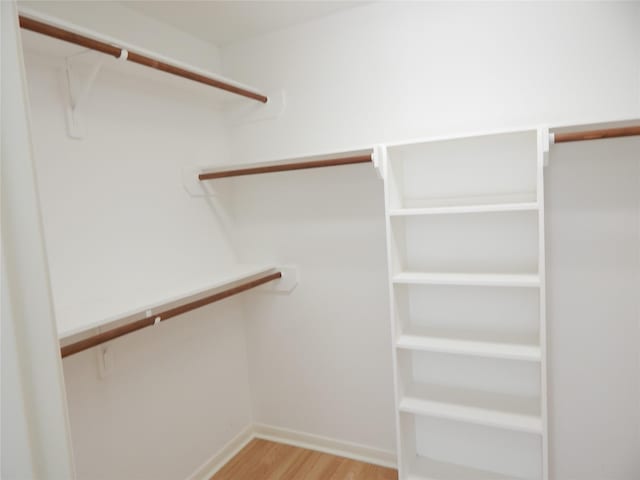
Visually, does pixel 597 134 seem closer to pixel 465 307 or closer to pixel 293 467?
pixel 465 307

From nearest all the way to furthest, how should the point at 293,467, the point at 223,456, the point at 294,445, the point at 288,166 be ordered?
the point at 288,166 → the point at 293,467 → the point at 223,456 → the point at 294,445

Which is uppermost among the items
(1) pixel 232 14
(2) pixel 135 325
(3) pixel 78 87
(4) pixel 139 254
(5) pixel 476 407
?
(1) pixel 232 14

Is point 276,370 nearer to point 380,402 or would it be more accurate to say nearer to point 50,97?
point 380,402

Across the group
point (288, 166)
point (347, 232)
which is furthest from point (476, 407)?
point (288, 166)

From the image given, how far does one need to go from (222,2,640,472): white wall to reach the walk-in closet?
0.01 meters

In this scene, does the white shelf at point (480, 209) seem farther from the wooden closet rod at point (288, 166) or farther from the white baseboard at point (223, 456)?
the white baseboard at point (223, 456)

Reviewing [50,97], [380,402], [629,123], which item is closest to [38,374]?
[50,97]

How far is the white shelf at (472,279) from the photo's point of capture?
172cm

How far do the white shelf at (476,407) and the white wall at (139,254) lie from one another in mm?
1105

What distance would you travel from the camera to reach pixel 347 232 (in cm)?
231

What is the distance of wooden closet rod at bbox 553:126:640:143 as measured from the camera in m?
1.48

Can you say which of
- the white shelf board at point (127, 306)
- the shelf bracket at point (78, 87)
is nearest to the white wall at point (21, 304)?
the white shelf board at point (127, 306)

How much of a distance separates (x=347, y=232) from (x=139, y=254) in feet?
3.34

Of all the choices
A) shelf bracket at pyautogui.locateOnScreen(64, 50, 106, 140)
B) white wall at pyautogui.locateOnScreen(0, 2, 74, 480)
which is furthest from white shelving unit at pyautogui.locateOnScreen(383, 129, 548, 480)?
white wall at pyautogui.locateOnScreen(0, 2, 74, 480)
